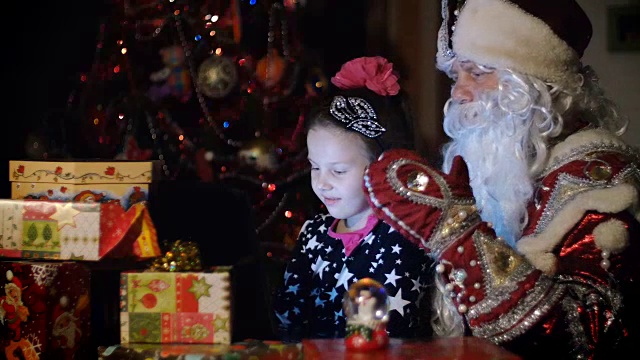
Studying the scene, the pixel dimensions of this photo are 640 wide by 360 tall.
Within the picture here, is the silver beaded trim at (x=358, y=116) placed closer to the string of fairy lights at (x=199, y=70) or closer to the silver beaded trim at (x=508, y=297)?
the silver beaded trim at (x=508, y=297)

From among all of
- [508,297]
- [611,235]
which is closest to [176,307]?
[508,297]

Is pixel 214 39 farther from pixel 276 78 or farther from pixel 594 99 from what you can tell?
pixel 594 99

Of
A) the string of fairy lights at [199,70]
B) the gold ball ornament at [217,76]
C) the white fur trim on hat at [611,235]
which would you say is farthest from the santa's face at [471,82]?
the gold ball ornament at [217,76]

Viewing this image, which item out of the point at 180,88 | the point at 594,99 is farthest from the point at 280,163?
the point at 594,99

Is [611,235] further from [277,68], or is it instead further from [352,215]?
[277,68]

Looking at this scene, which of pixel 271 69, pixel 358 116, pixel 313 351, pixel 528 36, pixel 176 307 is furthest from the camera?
pixel 271 69

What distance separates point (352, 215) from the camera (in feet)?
5.83

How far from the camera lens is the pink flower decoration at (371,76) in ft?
5.74

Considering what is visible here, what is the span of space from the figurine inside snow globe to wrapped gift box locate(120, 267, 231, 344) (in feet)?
0.75

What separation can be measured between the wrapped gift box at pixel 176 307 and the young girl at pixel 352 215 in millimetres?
294

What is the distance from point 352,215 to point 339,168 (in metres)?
0.13

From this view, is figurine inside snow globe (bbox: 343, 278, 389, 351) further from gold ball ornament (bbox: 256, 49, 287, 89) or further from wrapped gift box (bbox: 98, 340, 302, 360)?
gold ball ornament (bbox: 256, 49, 287, 89)

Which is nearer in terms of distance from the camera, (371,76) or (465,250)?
(465,250)

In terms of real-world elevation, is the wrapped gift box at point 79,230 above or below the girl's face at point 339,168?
below
